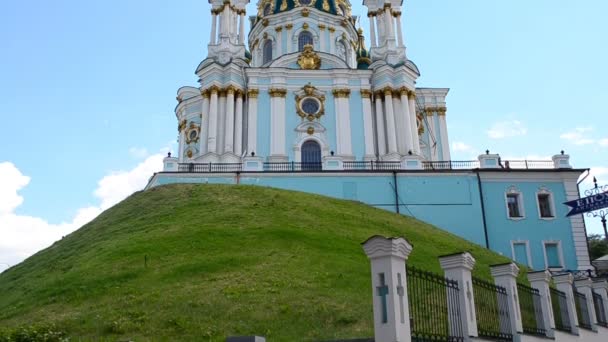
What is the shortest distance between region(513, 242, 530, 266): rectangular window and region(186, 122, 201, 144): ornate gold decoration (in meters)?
27.1

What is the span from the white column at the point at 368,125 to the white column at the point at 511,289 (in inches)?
1221

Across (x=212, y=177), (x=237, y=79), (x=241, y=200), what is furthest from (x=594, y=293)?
(x=237, y=79)

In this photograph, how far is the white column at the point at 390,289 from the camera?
9.10 meters

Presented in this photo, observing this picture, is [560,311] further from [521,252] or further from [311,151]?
[311,151]

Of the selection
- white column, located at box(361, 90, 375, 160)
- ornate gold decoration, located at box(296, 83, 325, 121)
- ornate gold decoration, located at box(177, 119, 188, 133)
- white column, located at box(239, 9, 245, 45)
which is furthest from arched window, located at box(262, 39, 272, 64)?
white column, located at box(361, 90, 375, 160)

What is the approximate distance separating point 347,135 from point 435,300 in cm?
3438

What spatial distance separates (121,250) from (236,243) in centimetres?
410

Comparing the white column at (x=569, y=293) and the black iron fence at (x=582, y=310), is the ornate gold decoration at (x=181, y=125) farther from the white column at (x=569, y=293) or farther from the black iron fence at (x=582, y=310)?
the white column at (x=569, y=293)

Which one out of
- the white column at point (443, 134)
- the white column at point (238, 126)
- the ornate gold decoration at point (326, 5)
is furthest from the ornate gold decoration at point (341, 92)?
the ornate gold decoration at point (326, 5)

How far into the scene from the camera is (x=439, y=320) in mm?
11031

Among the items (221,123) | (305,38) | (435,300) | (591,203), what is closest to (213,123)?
(221,123)

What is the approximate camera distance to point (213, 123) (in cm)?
4475

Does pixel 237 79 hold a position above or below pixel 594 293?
above

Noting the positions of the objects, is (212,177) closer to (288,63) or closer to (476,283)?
(288,63)
